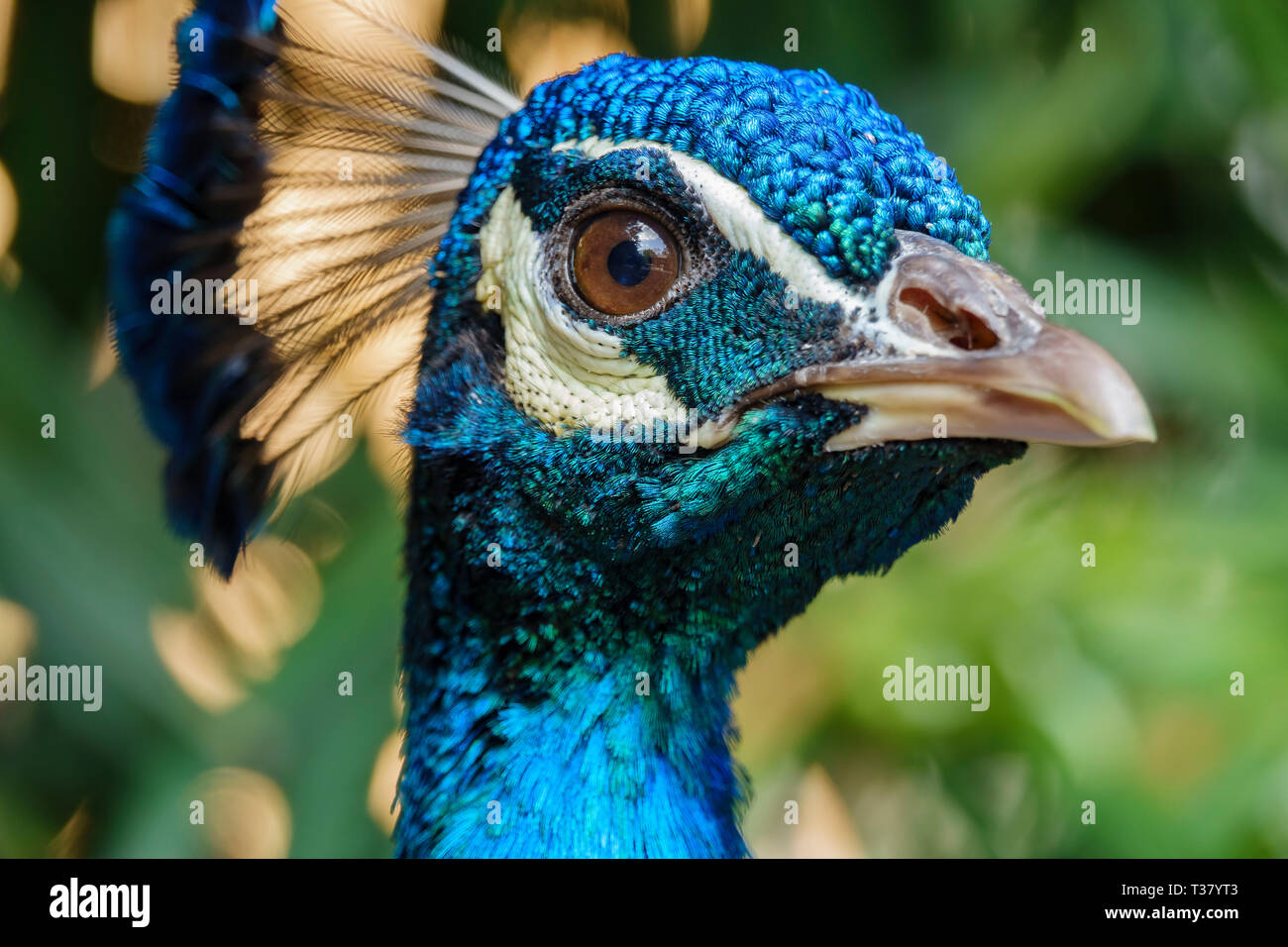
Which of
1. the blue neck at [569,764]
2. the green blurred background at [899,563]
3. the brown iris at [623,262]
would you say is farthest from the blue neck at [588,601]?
the green blurred background at [899,563]

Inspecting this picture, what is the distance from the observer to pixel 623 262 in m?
1.00

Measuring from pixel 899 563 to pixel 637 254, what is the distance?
4.42 ft

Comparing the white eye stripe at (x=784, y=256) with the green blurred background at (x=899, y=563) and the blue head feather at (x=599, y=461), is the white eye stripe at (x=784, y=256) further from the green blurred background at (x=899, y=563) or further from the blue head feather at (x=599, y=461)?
the green blurred background at (x=899, y=563)

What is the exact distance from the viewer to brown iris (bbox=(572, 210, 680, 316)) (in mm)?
988

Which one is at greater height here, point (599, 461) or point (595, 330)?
point (595, 330)

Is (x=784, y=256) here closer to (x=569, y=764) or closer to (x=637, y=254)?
(x=637, y=254)

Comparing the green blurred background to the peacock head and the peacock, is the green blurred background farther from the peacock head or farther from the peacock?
the peacock head

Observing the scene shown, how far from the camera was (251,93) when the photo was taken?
47.9 inches

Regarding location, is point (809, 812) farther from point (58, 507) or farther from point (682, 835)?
point (58, 507)

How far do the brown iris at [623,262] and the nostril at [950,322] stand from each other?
0.21 metres

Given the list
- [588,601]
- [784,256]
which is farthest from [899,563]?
[784,256]

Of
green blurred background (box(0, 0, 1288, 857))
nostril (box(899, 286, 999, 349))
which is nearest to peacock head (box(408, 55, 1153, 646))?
nostril (box(899, 286, 999, 349))

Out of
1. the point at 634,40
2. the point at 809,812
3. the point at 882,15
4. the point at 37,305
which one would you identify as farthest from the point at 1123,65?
the point at 37,305

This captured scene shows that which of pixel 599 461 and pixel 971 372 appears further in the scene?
pixel 599 461
